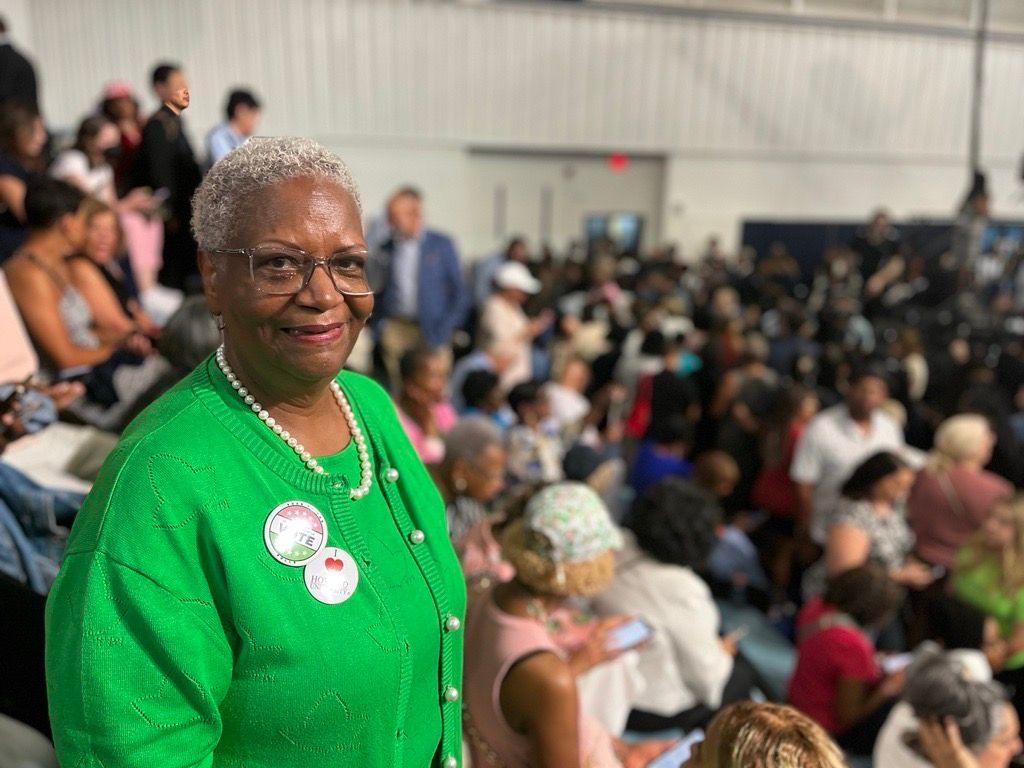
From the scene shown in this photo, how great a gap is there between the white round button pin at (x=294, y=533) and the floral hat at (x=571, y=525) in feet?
3.08

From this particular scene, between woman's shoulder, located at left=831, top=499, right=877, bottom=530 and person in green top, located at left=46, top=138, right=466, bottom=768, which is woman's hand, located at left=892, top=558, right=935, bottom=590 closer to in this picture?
woman's shoulder, located at left=831, top=499, right=877, bottom=530

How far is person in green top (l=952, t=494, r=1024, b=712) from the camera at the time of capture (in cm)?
342

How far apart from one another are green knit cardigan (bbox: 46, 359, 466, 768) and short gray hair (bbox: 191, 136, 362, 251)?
184 millimetres

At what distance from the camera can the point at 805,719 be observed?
1.52m

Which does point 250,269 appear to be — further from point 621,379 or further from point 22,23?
point 22,23

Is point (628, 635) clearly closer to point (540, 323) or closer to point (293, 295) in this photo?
point (293, 295)

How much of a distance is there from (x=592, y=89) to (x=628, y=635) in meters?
10.9

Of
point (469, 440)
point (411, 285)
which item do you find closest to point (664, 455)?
point (469, 440)

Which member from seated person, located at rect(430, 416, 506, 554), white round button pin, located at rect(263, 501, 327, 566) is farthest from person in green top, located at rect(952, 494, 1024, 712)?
white round button pin, located at rect(263, 501, 327, 566)

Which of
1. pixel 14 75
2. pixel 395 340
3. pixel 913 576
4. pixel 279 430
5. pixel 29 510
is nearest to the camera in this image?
pixel 279 430

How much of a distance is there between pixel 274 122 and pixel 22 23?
293cm

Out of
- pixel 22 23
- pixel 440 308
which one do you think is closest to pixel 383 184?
pixel 22 23

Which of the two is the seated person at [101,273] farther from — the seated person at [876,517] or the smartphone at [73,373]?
the seated person at [876,517]

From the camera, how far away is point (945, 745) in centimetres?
236
